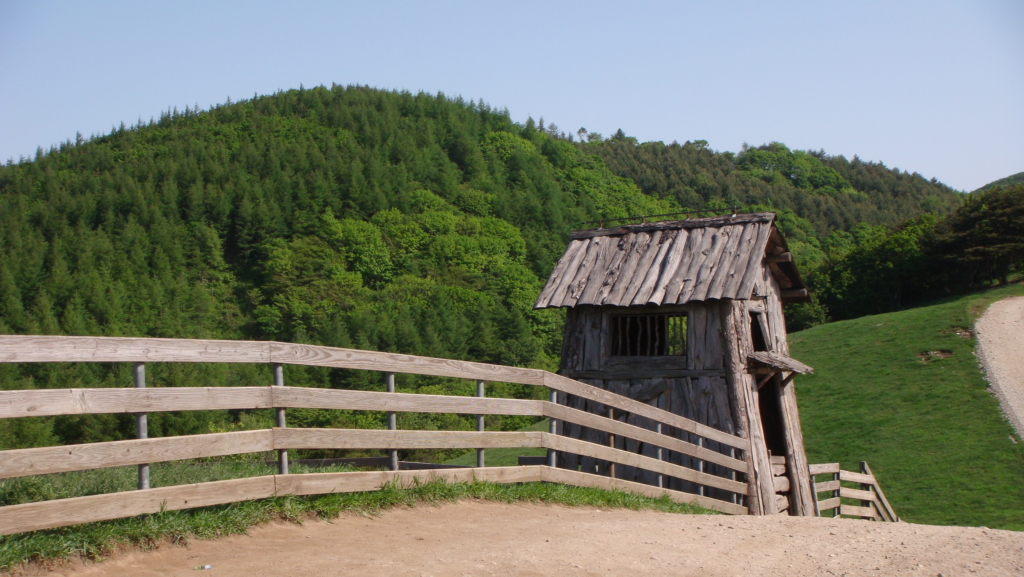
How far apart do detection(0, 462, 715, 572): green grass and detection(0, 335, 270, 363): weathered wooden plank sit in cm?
93

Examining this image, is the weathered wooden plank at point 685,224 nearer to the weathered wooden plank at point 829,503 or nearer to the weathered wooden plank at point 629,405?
the weathered wooden plank at point 629,405

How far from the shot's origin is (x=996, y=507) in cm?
2241

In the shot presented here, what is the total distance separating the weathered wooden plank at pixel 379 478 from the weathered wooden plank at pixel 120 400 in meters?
0.66

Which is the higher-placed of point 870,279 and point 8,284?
point 8,284

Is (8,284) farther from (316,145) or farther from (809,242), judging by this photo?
(809,242)

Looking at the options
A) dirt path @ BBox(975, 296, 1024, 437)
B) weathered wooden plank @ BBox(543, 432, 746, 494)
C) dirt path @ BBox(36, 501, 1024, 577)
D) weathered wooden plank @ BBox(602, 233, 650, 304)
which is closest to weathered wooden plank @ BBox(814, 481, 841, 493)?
weathered wooden plank @ BBox(543, 432, 746, 494)

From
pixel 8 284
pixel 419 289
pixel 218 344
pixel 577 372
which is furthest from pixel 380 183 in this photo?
pixel 218 344

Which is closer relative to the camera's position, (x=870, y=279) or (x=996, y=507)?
(x=996, y=507)

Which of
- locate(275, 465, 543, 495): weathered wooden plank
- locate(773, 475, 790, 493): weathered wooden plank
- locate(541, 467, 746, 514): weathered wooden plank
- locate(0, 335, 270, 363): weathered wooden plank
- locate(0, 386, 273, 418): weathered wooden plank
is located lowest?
locate(773, 475, 790, 493): weathered wooden plank

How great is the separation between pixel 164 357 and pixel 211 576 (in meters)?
1.45

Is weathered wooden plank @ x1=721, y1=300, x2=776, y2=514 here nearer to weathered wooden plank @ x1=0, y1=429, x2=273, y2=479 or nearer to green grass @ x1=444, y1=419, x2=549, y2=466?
weathered wooden plank @ x1=0, y1=429, x2=273, y2=479

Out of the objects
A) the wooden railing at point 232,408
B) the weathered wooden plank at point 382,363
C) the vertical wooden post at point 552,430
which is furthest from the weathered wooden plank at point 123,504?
the vertical wooden post at point 552,430

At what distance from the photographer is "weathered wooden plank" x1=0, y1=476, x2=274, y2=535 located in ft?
13.7

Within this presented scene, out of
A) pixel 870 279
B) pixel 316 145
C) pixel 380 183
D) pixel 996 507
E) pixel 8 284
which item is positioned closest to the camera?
pixel 996 507
